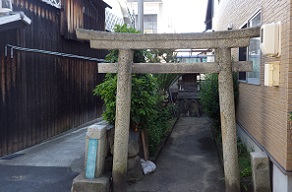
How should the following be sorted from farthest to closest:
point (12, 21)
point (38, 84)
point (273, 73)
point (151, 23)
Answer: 1. point (151, 23)
2. point (38, 84)
3. point (12, 21)
4. point (273, 73)

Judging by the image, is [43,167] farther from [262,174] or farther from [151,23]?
[151,23]

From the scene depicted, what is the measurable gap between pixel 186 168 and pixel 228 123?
246 centimetres

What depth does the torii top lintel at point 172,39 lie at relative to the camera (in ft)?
17.8

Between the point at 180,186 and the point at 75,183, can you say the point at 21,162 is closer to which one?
the point at 75,183

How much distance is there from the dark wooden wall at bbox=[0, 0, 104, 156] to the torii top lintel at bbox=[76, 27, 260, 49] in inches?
125

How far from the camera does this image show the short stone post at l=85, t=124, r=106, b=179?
580 cm

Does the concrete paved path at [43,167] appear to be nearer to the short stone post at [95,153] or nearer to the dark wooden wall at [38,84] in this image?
the dark wooden wall at [38,84]

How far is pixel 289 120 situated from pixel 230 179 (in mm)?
1594

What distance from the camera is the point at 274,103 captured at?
208 inches

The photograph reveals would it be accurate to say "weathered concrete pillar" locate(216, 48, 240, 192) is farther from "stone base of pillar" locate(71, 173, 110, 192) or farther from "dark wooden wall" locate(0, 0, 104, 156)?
"dark wooden wall" locate(0, 0, 104, 156)

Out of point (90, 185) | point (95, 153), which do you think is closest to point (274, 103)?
point (95, 153)

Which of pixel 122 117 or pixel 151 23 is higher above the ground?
pixel 151 23

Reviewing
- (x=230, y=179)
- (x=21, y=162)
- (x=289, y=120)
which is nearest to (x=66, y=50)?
(x=21, y=162)

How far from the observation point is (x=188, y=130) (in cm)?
1270
